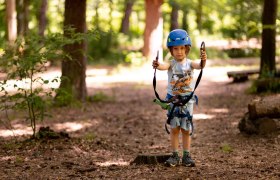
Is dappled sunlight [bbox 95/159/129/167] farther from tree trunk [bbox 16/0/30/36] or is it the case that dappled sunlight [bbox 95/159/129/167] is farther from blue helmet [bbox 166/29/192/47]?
tree trunk [bbox 16/0/30/36]

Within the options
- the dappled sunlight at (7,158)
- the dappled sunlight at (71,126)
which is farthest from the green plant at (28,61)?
the dappled sunlight at (71,126)

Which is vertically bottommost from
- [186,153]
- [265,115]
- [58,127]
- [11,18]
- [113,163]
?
[58,127]

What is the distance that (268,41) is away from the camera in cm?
1334

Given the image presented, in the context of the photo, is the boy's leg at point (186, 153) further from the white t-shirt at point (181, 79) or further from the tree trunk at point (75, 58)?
the tree trunk at point (75, 58)

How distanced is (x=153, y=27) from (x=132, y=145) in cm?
1495

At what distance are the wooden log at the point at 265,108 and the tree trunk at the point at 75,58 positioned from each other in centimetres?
476

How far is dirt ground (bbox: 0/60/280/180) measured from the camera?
6.03 meters

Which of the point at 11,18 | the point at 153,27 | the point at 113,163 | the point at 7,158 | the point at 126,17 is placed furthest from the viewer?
the point at 126,17

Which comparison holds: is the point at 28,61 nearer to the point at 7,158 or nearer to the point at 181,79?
the point at 7,158

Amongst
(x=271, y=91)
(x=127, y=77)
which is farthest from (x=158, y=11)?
(x=271, y=91)

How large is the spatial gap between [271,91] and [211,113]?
206 centimetres

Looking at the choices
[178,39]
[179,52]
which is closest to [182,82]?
[179,52]

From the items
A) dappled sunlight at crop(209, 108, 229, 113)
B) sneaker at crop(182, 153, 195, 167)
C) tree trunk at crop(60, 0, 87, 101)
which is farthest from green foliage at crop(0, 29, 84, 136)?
dappled sunlight at crop(209, 108, 229, 113)

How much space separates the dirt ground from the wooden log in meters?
→ 0.36
